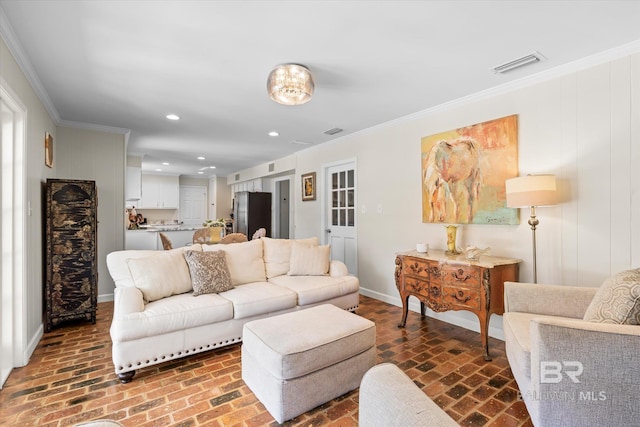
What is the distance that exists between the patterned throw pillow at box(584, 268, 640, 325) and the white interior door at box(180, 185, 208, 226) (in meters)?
9.36

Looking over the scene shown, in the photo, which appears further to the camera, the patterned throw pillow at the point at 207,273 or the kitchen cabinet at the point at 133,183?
the kitchen cabinet at the point at 133,183

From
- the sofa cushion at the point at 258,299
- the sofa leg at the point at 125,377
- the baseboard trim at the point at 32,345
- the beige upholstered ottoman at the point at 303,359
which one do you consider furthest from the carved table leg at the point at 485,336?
the baseboard trim at the point at 32,345

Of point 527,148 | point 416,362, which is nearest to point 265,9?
point 527,148

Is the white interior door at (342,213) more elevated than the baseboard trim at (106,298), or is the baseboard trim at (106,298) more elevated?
the white interior door at (342,213)

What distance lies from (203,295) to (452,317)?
2.60 metres

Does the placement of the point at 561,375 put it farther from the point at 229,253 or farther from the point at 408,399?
the point at 229,253

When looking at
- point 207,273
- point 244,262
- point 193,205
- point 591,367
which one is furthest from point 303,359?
point 193,205

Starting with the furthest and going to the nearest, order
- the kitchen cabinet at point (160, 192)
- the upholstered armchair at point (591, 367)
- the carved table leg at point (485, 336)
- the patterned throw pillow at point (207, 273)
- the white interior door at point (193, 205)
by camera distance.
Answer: the white interior door at point (193, 205) → the kitchen cabinet at point (160, 192) → the patterned throw pillow at point (207, 273) → the carved table leg at point (485, 336) → the upholstered armchair at point (591, 367)

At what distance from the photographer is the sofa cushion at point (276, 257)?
3.53 metres

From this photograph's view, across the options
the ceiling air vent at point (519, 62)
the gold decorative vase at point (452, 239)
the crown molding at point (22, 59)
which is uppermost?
the ceiling air vent at point (519, 62)

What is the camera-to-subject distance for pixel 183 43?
2141 millimetres

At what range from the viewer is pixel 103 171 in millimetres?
4145

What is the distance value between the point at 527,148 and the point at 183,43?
2998mm

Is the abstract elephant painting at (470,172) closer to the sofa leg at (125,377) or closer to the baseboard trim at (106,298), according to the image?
the sofa leg at (125,377)
